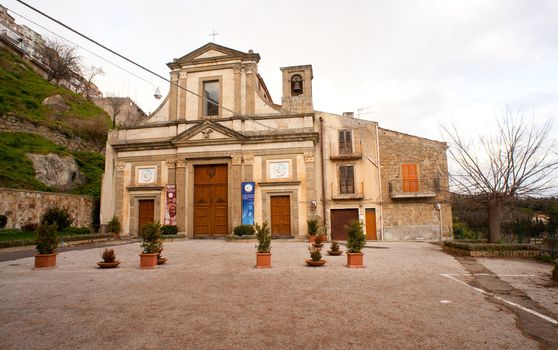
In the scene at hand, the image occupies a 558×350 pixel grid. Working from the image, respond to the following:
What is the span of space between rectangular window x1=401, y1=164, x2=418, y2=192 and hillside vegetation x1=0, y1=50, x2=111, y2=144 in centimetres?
3124

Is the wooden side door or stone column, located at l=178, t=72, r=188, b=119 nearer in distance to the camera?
the wooden side door

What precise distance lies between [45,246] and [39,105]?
31908 millimetres

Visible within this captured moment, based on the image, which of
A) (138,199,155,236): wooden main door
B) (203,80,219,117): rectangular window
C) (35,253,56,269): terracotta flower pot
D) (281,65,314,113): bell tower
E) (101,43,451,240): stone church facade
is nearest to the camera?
(35,253,56,269): terracotta flower pot

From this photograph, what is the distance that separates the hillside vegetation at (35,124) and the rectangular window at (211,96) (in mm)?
11045

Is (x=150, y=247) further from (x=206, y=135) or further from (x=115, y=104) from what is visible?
(x=115, y=104)

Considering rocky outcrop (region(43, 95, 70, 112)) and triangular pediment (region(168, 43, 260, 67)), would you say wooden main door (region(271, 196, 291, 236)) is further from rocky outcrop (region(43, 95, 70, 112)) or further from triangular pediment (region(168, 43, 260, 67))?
rocky outcrop (region(43, 95, 70, 112))

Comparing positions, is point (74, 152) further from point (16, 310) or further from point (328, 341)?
point (328, 341)

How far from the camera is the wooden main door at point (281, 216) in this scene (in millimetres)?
21469

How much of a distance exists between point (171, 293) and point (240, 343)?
309 centimetres

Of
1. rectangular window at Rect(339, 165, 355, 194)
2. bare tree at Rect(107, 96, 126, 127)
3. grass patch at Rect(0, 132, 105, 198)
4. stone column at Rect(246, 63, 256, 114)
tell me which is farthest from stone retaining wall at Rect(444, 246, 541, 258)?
bare tree at Rect(107, 96, 126, 127)

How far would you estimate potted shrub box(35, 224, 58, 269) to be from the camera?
1013cm

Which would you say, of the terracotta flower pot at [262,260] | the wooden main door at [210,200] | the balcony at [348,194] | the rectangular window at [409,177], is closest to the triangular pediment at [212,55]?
the wooden main door at [210,200]

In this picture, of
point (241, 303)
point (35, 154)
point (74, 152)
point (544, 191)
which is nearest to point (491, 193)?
point (544, 191)

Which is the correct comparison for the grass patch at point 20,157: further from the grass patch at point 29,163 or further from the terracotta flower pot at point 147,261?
the terracotta flower pot at point 147,261
